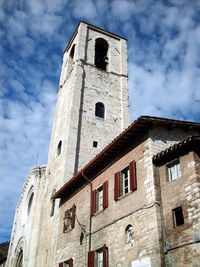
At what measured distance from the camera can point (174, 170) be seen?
35.8 ft

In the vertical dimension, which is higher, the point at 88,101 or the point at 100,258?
the point at 88,101

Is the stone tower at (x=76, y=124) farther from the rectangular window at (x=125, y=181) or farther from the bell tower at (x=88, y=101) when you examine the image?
the rectangular window at (x=125, y=181)

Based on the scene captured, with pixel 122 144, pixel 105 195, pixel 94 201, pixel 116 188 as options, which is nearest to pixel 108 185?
pixel 105 195

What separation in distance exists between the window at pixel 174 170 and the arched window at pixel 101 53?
1616 centimetres

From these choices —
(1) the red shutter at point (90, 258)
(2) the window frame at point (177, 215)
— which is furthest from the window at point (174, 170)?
(1) the red shutter at point (90, 258)

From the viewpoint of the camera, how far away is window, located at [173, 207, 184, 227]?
9914 mm

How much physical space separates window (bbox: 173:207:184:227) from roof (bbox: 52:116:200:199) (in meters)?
3.14

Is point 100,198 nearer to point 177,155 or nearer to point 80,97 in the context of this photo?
point 177,155

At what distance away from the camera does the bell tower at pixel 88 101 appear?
19.9 m

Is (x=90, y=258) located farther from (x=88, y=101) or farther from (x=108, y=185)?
(x=88, y=101)

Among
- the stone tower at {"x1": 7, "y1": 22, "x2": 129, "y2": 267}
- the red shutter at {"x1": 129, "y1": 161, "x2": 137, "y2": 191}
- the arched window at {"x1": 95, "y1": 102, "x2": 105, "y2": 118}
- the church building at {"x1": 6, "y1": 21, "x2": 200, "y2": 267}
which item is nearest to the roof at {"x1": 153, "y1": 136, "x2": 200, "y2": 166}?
the church building at {"x1": 6, "y1": 21, "x2": 200, "y2": 267}

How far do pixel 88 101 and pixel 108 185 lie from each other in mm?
9915

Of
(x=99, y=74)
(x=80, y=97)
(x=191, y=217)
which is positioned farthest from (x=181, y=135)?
(x=99, y=74)

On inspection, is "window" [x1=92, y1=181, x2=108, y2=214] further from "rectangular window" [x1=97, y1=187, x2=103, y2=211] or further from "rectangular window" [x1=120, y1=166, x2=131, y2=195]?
"rectangular window" [x1=120, y1=166, x2=131, y2=195]
